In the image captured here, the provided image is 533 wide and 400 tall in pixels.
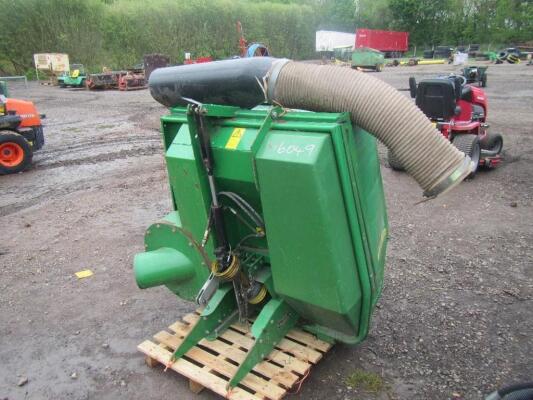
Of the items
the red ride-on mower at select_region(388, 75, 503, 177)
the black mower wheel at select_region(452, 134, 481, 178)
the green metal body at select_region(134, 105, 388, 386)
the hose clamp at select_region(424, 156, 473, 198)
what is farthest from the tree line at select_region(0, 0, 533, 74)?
the hose clamp at select_region(424, 156, 473, 198)

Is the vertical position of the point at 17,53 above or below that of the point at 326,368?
above

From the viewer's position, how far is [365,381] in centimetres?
255

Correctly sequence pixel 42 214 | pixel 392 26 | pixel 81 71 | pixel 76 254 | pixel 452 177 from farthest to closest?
pixel 392 26 < pixel 81 71 < pixel 42 214 < pixel 76 254 < pixel 452 177

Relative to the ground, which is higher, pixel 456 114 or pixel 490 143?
pixel 456 114

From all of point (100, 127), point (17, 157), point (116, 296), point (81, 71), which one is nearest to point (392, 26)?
point (81, 71)

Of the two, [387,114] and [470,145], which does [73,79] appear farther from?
[387,114]

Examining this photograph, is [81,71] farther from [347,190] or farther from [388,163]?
[347,190]

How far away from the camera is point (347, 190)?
2.07 m

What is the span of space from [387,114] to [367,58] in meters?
23.1

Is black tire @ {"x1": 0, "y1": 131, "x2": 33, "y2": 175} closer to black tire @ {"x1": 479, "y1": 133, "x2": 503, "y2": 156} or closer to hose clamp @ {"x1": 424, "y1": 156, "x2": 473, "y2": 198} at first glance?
black tire @ {"x1": 479, "y1": 133, "x2": 503, "y2": 156}

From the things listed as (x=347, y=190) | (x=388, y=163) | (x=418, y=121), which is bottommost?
(x=388, y=163)

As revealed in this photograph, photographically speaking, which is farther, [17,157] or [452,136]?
[17,157]

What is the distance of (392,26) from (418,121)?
41874mm

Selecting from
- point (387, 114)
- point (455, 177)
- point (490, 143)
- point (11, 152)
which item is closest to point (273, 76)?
point (387, 114)
